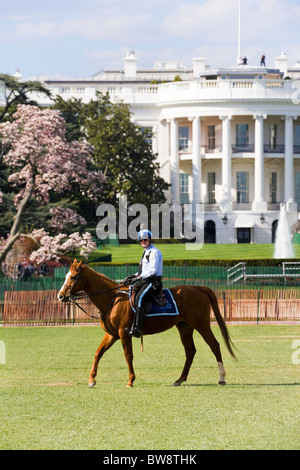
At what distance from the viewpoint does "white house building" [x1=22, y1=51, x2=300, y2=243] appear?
261 ft

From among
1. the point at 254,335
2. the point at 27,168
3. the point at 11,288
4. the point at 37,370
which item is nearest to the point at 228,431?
the point at 37,370

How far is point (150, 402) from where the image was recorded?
15961mm

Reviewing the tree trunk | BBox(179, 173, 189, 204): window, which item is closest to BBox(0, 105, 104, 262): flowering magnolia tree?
the tree trunk

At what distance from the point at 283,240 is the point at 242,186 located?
538 inches

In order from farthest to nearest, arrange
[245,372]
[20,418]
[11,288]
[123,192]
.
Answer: [123,192] < [11,288] < [245,372] < [20,418]

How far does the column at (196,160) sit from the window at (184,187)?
94.6 inches

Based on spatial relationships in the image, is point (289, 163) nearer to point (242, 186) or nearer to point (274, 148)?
point (274, 148)

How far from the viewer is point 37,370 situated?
848 inches

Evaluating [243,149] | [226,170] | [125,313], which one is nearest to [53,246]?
[125,313]

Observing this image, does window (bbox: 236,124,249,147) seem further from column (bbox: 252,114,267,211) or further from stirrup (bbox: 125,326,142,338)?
stirrup (bbox: 125,326,142,338)

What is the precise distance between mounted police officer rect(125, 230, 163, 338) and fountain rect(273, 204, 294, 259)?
44.1 m

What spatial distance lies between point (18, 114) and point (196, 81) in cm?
4255

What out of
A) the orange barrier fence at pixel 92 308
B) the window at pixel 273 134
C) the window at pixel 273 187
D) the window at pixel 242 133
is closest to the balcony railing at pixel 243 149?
the window at pixel 242 133

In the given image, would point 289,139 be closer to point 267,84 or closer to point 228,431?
point 267,84
